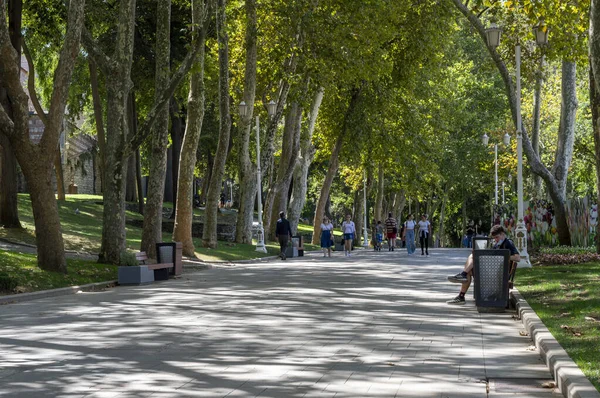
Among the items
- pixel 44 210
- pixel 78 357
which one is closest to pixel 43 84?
pixel 44 210

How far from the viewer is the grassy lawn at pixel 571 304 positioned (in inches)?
388

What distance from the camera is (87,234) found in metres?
35.8

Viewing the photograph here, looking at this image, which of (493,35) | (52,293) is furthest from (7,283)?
(493,35)

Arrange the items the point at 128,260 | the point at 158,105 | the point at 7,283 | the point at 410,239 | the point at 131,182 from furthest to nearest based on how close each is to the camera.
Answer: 1. the point at 131,182
2. the point at 410,239
3. the point at 158,105
4. the point at 128,260
5. the point at 7,283

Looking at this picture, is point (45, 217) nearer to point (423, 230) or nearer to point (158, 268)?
point (158, 268)

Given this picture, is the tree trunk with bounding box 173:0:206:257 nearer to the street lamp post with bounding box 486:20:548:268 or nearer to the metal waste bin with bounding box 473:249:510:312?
the street lamp post with bounding box 486:20:548:268

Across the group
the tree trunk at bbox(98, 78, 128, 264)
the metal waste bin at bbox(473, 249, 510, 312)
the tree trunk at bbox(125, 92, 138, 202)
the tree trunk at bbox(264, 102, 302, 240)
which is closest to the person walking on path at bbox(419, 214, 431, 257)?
the tree trunk at bbox(264, 102, 302, 240)

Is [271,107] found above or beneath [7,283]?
above

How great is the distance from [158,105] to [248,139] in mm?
15926

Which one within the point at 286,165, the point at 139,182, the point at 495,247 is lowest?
the point at 495,247

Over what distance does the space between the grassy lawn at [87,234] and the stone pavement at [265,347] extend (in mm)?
11802

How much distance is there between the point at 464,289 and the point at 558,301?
2208mm

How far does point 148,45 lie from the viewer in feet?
139

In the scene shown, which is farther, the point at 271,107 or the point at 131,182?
the point at 131,182
